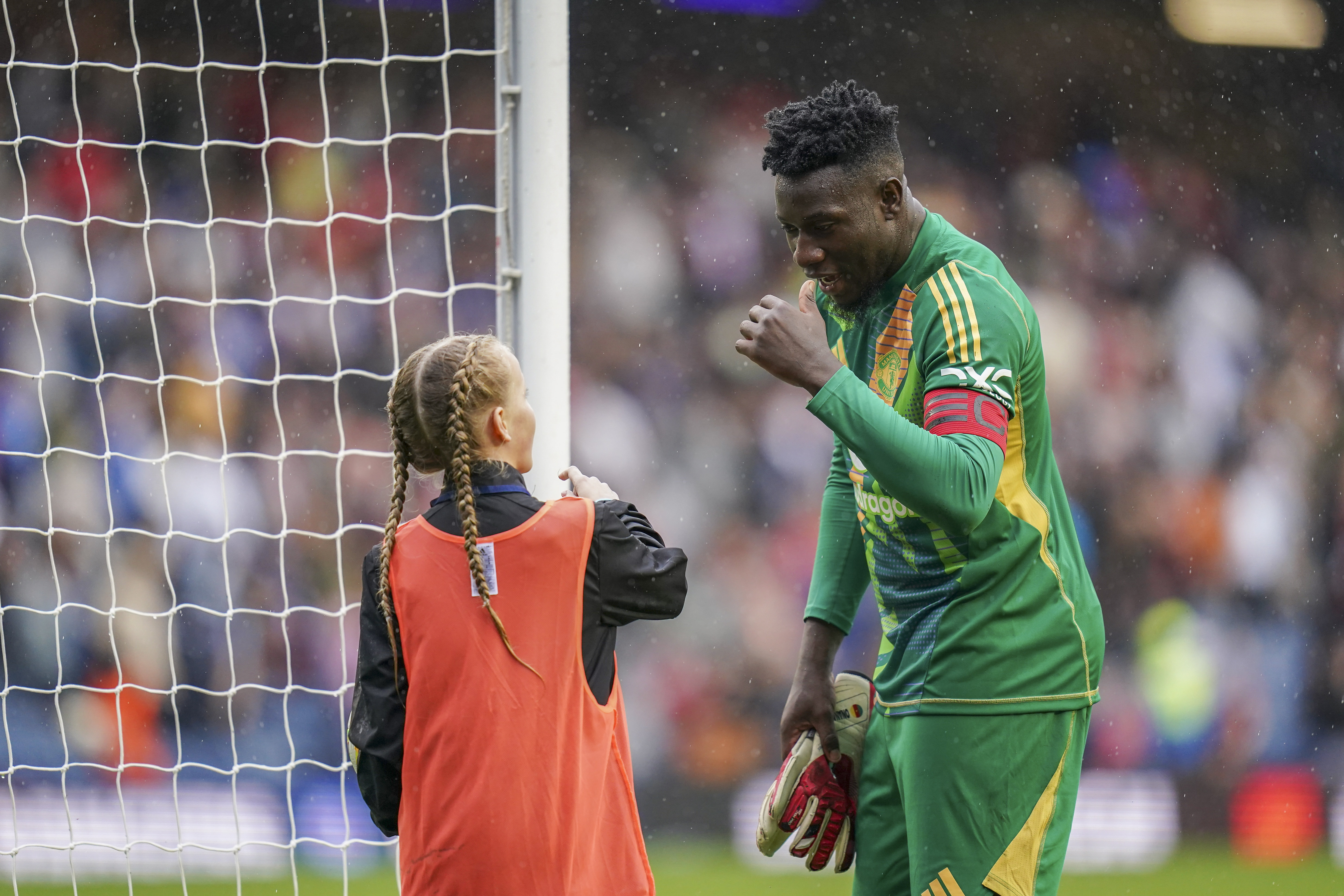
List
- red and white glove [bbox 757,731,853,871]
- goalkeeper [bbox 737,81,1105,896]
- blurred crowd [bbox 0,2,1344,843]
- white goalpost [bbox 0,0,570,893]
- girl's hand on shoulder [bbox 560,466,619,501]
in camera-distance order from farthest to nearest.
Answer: blurred crowd [bbox 0,2,1344,843]
white goalpost [bbox 0,0,570,893]
red and white glove [bbox 757,731,853,871]
girl's hand on shoulder [bbox 560,466,619,501]
goalkeeper [bbox 737,81,1105,896]

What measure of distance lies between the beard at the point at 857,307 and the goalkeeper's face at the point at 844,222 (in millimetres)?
20

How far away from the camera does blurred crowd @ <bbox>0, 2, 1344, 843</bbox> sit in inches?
199

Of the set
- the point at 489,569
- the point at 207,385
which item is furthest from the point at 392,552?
the point at 207,385

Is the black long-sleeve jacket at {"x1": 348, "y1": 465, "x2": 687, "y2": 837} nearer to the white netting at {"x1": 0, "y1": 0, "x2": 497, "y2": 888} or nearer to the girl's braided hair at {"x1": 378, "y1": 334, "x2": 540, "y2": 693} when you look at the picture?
the girl's braided hair at {"x1": 378, "y1": 334, "x2": 540, "y2": 693}

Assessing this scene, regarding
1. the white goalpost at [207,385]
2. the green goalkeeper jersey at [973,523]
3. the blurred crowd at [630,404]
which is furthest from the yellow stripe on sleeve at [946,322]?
the blurred crowd at [630,404]

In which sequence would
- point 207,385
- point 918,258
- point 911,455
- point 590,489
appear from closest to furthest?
point 911,455 < point 918,258 < point 590,489 < point 207,385

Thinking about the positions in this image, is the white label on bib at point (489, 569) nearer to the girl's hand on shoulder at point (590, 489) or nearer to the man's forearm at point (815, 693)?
the girl's hand on shoulder at point (590, 489)

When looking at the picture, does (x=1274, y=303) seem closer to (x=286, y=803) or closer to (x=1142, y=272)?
(x=1142, y=272)

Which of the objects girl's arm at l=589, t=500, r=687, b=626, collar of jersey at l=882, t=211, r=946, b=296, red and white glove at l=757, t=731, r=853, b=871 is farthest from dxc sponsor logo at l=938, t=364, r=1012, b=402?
red and white glove at l=757, t=731, r=853, b=871

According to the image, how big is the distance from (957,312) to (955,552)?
0.32 metres

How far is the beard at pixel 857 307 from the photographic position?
165 cm

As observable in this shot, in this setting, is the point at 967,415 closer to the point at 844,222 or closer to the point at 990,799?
the point at 844,222

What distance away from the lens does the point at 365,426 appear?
5426mm

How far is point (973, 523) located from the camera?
56.7 inches
